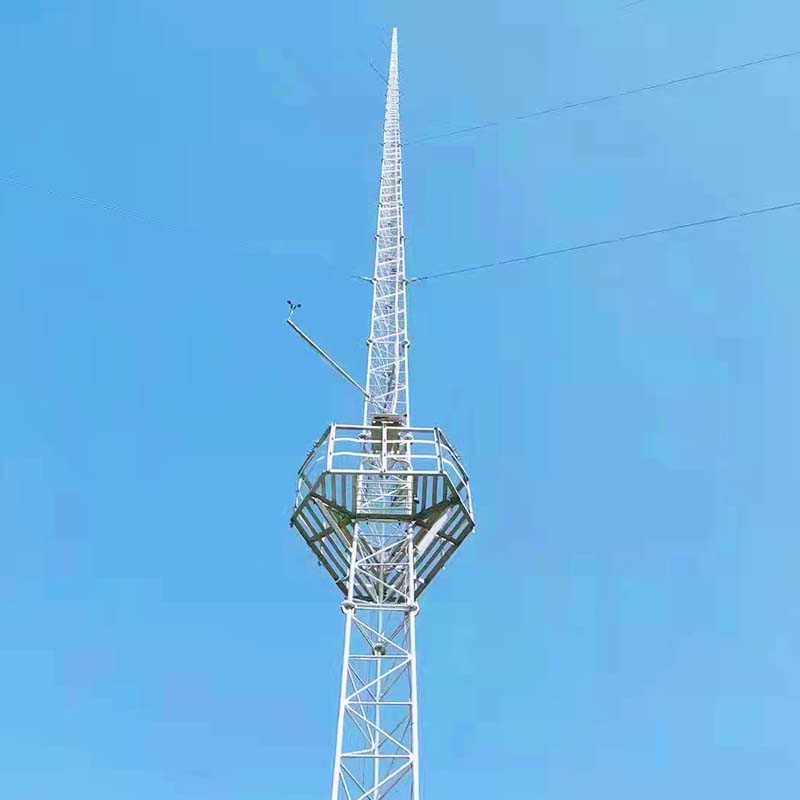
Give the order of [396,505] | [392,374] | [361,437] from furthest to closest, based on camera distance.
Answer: [392,374]
[361,437]
[396,505]

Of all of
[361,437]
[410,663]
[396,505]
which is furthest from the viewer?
[361,437]

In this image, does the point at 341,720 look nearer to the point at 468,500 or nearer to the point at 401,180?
the point at 468,500

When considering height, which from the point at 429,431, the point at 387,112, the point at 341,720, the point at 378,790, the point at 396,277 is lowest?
the point at 378,790

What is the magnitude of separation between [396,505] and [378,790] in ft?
Result: 32.1

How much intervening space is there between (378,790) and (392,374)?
18.4 meters

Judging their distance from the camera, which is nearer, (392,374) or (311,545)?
(311,545)

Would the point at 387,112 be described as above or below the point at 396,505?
above

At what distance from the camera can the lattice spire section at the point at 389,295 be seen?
127ft

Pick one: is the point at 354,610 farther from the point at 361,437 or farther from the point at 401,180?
the point at 401,180

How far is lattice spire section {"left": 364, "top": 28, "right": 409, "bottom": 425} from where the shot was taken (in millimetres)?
38625

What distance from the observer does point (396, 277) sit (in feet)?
142

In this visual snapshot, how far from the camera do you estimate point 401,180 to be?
159 ft

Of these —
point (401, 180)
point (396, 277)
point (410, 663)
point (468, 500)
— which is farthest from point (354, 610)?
point (401, 180)

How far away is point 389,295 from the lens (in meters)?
42.6
